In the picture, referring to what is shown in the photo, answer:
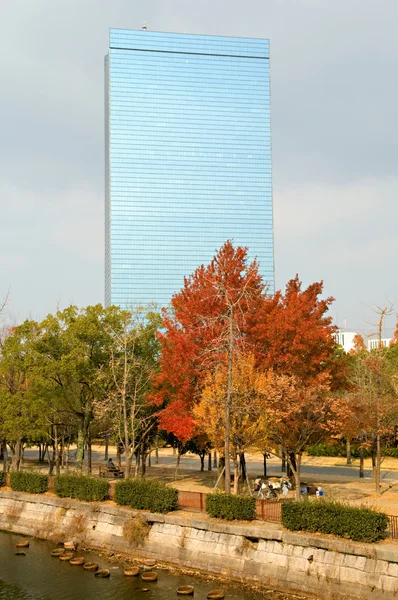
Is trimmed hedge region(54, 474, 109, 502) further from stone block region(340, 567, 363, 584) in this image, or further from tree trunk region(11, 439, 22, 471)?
stone block region(340, 567, 363, 584)

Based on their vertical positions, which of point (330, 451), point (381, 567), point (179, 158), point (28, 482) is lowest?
point (330, 451)

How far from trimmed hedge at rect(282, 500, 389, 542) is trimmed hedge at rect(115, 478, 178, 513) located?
558cm

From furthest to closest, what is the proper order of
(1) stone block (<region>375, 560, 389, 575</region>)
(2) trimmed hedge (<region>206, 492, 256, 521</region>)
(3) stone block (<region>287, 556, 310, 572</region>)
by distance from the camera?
1. (2) trimmed hedge (<region>206, 492, 256, 521</region>)
2. (3) stone block (<region>287, 556, 310, 572</region>)
3. (1) stone block (<region>375, 560, 389, 575</region>)

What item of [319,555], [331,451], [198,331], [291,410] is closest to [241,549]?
[319,555]

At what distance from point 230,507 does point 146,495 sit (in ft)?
14.1

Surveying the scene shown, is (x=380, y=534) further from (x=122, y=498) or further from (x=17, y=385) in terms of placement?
(x=17, y=385)

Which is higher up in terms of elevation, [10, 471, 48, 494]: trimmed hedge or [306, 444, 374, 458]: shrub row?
[10, 471, 48, 494]: trimmed hedge

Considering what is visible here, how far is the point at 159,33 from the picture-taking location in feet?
593

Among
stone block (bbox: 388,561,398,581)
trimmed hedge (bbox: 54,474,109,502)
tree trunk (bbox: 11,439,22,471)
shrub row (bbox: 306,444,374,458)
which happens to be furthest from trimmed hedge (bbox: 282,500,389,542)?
shrub row (bbox: 306,444,374,458)

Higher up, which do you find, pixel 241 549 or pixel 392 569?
pixel 392 569

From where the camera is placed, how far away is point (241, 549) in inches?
837

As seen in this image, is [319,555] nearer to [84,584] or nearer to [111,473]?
[84,584]

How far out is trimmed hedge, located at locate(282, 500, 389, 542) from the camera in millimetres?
18609

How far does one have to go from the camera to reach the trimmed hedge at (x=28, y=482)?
30.9 metres
